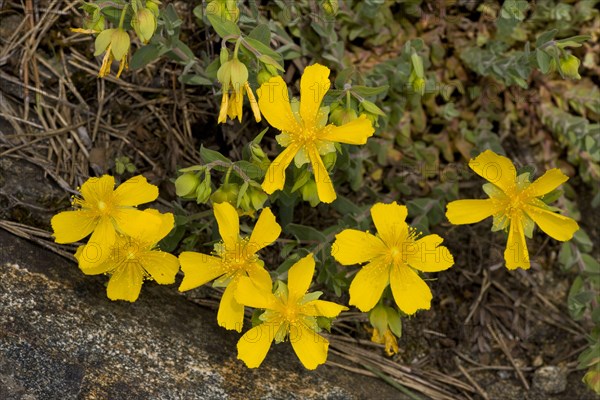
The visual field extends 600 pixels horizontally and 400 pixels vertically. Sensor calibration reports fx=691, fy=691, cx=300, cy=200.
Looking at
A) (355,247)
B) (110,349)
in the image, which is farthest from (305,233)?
(110,349)

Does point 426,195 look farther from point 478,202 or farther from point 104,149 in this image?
point 104,149

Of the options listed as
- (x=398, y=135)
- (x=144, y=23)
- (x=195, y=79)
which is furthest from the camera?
(x=398, y=135)

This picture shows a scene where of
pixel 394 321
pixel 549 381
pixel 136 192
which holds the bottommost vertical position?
pixel 549 381

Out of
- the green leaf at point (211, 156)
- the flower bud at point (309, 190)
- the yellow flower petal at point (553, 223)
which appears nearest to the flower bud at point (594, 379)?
the yellow flower petal at point (553, 223)

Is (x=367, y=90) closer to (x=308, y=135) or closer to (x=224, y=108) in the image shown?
(x=308, y=135)

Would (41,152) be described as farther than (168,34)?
Yes

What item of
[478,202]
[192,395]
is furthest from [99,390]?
[478,202]
